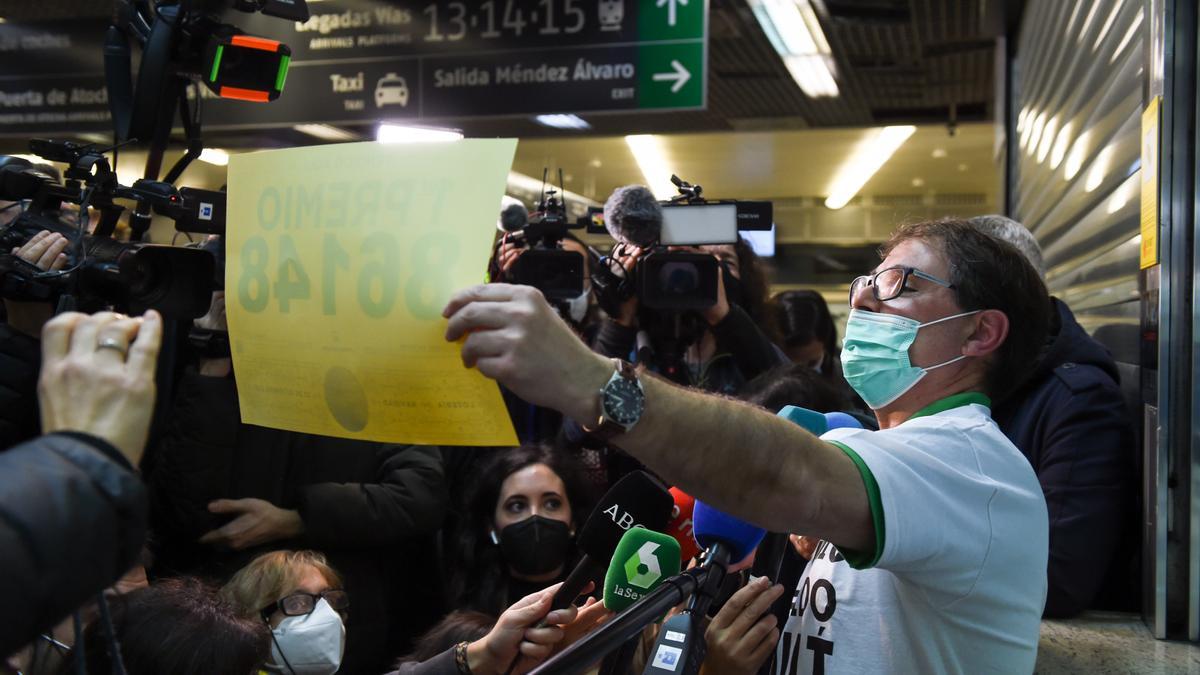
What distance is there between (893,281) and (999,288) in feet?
0.50

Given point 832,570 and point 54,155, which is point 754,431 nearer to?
point 832,570

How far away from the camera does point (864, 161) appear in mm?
10945

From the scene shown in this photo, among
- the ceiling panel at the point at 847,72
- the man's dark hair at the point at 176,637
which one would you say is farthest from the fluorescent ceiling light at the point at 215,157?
the man's dark hair at the point at 176,637

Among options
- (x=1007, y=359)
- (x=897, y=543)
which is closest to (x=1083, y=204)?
(x=1007, y=359)

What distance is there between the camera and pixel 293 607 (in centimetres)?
234

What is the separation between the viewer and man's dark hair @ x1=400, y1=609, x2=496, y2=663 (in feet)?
7.06

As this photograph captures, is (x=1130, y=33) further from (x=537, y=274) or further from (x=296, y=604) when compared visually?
(x=296, y=604)

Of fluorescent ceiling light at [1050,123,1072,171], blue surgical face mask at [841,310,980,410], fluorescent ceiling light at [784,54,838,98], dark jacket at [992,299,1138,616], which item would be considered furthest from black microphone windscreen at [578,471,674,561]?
fluorescent ceiling light at [784,54,838,98]

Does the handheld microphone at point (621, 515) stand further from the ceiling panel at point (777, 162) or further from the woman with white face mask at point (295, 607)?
the ceiling panel at point (777, 162)

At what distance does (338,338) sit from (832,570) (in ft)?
2.71

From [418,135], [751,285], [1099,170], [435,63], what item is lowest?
[751,285]

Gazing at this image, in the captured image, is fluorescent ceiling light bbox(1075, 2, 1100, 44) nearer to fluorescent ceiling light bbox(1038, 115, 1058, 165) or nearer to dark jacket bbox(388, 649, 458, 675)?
fluorescent ceiling light bbox(1038, 115, 1058, 165)

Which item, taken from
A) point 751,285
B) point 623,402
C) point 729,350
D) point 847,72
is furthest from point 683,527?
point 847,72

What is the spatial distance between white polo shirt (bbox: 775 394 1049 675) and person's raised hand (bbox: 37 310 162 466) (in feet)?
2.49
